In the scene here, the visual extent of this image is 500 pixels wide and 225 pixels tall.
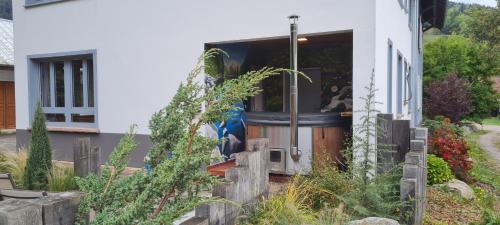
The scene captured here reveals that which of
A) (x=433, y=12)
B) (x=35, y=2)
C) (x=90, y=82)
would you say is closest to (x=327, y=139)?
(x=90, y=82)

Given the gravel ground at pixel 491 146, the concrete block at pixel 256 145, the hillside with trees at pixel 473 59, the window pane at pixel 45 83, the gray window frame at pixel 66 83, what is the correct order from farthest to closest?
the hillside with trees at pixel 473 59 < the gravel ground at pixel 491 146 < the window pane at pixel 45 83 < the gray window frame at pixel 66 83 < the concrete block at pixel 256 145

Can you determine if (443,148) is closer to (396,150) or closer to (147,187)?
(396,150)

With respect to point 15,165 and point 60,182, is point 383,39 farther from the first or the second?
point 15,165

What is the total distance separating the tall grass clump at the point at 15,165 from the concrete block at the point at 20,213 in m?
5.52

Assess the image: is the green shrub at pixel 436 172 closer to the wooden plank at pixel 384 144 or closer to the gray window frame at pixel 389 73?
the gray window frame at pixel 389 73

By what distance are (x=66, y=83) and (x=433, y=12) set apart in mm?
14689

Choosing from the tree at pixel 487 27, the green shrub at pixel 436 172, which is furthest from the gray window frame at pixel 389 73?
the tree at pixel 487 27

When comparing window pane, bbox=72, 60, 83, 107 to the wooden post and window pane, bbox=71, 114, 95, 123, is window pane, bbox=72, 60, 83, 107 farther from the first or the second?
the wooden post

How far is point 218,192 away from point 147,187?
115 centimetres

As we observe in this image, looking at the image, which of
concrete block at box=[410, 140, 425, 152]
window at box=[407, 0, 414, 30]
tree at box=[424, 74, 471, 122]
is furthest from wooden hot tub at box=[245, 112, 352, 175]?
tree at box=[424, 74, 471, 122]

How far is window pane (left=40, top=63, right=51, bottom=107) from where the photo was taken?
33.1 ft

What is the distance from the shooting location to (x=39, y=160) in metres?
6.22

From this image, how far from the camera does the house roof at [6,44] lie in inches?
687

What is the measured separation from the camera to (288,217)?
148 inches
